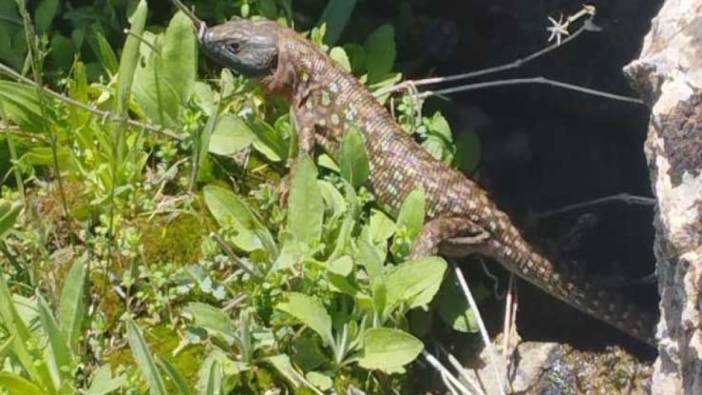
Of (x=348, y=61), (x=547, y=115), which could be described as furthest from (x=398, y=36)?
(x=547, y=115)

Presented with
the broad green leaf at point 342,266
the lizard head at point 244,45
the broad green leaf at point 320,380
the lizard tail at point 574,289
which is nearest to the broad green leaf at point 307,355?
the broad green leaf at point 320,380

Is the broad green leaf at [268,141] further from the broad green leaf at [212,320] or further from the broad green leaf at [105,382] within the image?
the broad green leaf at [105,382]

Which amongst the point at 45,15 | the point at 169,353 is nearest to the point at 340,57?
the point at 45,15

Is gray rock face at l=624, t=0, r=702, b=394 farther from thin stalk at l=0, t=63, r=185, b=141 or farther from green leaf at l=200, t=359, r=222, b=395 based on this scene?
thin stalk at l=0, t=63, r=185, b=141

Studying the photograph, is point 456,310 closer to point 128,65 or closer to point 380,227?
point 380,227

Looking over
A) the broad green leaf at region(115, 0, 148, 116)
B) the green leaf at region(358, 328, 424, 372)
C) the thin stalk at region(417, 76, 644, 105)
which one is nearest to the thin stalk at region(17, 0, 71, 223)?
the broad green leaf at region(115, 0, 148, 116)

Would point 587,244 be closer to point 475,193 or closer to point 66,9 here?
point 475,193
